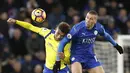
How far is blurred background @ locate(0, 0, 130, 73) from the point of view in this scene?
1502 cm

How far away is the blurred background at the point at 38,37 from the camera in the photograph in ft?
49.3

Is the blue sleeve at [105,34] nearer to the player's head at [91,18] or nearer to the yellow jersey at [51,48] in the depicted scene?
the player's head at [91,18]

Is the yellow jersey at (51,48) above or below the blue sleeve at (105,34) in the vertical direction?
below

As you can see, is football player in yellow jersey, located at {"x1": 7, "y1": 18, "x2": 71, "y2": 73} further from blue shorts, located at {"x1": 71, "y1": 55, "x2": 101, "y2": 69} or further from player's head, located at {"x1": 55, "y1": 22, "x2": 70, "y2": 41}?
blue shorts, located at {"x1": 71, "y1": 55, "x2": 101, "y2": 69}

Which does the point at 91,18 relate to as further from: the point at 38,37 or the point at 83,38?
the point at 38,37

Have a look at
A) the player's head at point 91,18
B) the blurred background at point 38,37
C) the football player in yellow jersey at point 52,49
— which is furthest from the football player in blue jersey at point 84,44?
the blurred background at point 38,37

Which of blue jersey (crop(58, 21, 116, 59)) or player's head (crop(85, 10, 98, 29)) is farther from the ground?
player's head (crop(85, 10, 98, 29))

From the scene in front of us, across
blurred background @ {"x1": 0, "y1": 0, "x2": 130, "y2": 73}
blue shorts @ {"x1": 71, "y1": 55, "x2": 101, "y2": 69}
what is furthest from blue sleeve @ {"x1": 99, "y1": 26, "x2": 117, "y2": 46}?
blurred background @ {"x1": 0, "y1": 0, "x2": 130, "y2": 73}

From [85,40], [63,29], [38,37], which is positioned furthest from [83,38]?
[38,37]

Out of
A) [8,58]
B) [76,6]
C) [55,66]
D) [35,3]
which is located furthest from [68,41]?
[76,6]

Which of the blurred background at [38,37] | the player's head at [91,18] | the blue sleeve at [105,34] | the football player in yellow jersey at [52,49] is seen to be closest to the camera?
the player's head at [91,18]

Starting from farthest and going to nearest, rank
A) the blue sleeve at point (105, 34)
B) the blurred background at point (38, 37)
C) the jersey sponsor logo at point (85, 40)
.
Answer: the blurred background at point (38, 37) → the blue sleeve at point (105, 34) → the jersey sponsor logo at point (85, 40)

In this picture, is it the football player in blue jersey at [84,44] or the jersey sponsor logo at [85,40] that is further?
the jersey sponsor logo at [85,40]

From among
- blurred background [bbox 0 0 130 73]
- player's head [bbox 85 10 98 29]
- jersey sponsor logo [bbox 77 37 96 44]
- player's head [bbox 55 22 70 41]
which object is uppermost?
player's head [bbox 85 10 98 29]
